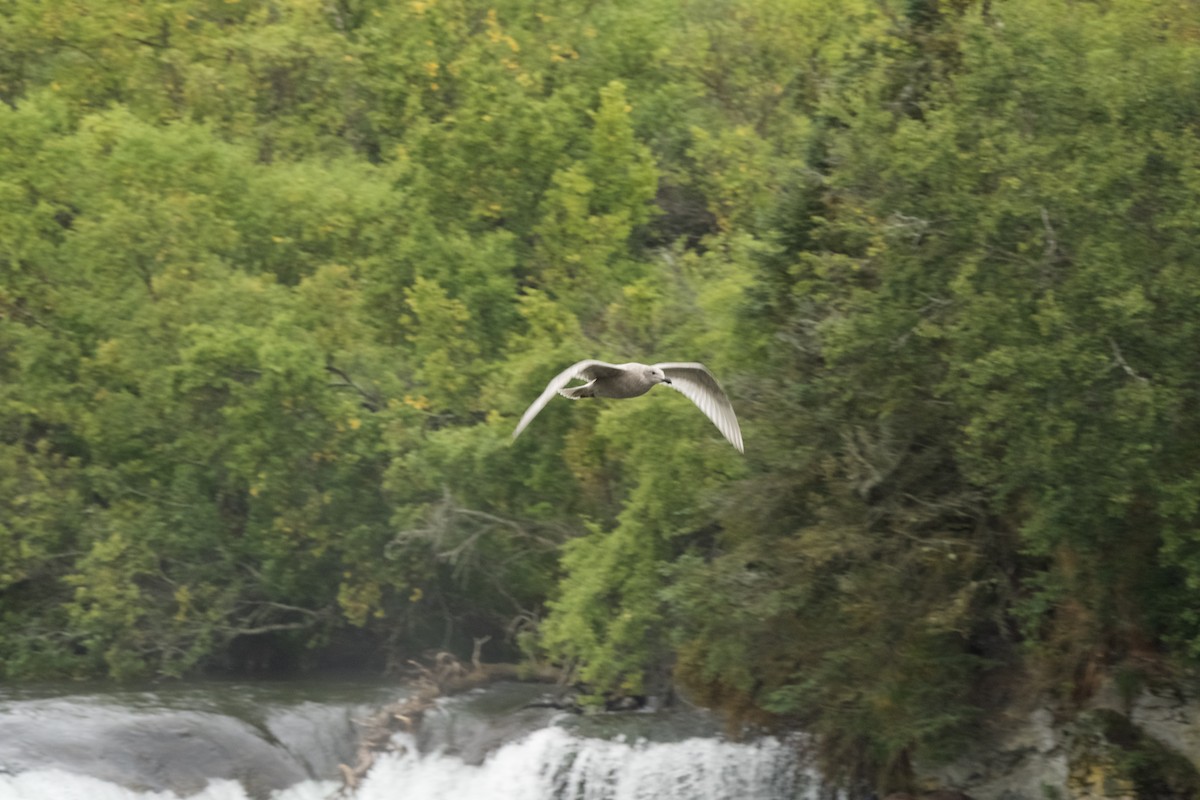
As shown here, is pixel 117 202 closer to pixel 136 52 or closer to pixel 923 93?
pixel 136 52

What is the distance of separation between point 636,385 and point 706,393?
85.3 inches

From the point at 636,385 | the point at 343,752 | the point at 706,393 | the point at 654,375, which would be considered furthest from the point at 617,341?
the point at 636,385

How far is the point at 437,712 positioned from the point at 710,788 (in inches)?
197

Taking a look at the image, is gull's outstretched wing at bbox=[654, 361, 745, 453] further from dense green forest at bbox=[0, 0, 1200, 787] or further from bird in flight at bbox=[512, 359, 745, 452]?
dense green forest at bbox=[0, 0, 1200, 787]

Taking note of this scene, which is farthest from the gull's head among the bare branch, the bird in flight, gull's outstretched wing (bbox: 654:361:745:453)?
the bare branch

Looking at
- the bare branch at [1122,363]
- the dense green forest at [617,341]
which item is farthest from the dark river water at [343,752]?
the bare branch at [1122,363]

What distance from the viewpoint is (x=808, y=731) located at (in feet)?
69.3

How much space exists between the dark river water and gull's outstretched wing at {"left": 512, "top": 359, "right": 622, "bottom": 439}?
9.27 metres

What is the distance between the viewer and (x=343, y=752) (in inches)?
956

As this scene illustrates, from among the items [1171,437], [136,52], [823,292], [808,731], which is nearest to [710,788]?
[808,731]

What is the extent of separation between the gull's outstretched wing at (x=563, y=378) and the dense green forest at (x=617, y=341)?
506 cm

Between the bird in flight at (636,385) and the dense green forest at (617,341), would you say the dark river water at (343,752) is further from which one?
the bird in flight at (636,385)

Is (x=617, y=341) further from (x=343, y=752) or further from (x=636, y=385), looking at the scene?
(x=636, y=385)

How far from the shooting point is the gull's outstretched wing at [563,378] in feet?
35.4
